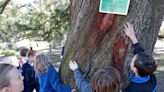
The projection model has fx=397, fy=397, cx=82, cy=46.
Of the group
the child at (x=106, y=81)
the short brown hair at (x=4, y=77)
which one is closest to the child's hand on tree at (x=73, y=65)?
the child at (x=106, y=81)

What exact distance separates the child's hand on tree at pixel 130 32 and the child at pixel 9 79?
1.96 metres

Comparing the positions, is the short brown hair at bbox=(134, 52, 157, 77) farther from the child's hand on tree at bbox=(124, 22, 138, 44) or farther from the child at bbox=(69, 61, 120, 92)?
the child at bbox=(69, 61, 120, 92)

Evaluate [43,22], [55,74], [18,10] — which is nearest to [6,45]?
[18,10]

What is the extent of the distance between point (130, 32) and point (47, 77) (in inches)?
50.9

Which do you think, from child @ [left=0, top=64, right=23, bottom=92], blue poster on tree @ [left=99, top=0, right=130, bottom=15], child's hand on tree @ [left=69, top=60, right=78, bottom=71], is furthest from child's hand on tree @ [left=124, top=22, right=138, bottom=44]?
child @ [left=0, top=64, right=23, bottom=92]

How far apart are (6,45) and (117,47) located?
62.3ft

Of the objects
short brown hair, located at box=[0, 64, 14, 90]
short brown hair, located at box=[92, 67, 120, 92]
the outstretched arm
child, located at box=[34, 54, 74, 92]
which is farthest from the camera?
child, located at box=[34, 54, 74, 92]

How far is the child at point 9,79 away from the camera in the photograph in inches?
116

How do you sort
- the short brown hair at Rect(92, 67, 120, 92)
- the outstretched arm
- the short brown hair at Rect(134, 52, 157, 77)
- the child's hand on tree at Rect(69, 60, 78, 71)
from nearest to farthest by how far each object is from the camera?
1. the short brown hair at Rect(92, 67, 120, 92)
2. the short brown hair at Rect(134, 52, 157, 77)
3. the outstretched arm
4. the child's hand on tree at Rect(69, 60, 78, 71)

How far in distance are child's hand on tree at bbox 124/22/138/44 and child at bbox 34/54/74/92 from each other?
1069 millimetres

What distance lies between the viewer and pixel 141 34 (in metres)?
4.86

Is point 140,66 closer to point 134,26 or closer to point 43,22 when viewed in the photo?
point 134,26

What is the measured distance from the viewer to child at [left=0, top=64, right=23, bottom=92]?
296cm

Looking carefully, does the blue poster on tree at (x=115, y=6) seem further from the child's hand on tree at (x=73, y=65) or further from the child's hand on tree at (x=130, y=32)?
the child's hand on tree at (x=73, y=65)
